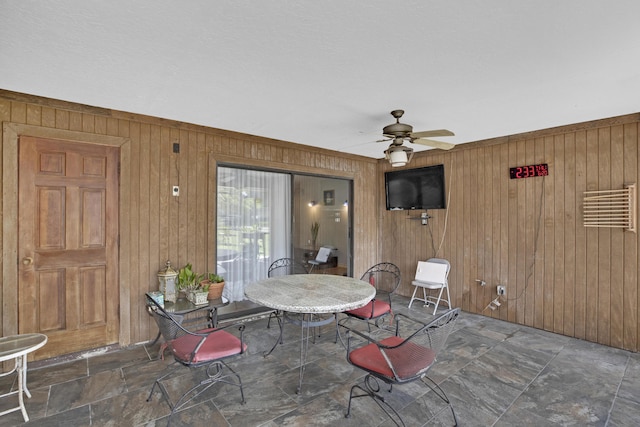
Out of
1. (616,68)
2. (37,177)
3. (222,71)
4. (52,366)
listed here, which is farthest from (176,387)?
(616,68)

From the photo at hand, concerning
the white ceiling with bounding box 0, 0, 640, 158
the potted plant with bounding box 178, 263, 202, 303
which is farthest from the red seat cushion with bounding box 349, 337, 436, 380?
the white ceiling with bounding box 0, 0, 640, 158

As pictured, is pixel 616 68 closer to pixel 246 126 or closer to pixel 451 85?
pixel 451 85

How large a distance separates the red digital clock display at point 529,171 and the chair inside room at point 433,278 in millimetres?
1534

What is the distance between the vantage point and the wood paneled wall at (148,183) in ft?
9.22

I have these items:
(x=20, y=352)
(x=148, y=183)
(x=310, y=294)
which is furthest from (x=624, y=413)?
(x=148, y=183)

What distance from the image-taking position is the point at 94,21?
1707 millimetres

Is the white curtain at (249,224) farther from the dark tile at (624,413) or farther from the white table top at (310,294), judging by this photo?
the dark tile at (624,413)

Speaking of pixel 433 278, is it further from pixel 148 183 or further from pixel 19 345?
pixel 19 345

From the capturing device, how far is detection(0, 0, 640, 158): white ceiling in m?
1.63

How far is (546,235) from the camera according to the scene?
3.89 metres

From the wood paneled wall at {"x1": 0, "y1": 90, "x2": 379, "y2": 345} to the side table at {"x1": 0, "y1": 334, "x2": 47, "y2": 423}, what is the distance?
61 cm

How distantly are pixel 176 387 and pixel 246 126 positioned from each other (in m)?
2.73

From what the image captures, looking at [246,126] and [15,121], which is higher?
[246,126]

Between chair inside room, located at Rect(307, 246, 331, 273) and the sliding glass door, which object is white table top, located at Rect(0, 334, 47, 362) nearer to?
the sliding glass door
